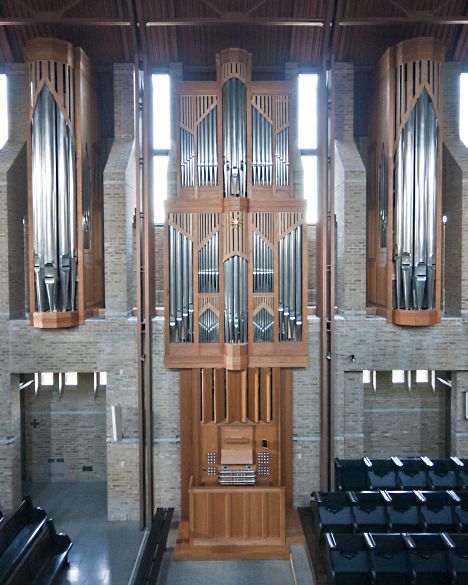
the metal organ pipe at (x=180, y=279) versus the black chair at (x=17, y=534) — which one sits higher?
the metal organ pipe at (x=180, y=279)

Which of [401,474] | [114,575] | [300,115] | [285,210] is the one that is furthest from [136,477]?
[300,115]

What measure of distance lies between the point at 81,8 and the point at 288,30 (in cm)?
459

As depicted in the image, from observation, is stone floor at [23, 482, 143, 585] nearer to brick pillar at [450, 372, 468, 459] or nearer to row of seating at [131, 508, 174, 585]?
row of seating at [131, 508, 174, 585]

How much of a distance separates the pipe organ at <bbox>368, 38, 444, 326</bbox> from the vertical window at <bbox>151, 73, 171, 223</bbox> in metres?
5.22

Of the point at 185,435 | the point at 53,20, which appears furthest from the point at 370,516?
the point at 53,20

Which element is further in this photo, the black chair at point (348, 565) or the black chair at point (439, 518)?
the black chair at point (439, 518)

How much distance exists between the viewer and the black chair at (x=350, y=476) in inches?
434

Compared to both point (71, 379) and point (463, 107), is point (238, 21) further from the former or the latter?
point (71, 379)

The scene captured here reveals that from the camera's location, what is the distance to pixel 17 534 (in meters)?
8.89

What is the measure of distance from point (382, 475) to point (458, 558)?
3.36 m

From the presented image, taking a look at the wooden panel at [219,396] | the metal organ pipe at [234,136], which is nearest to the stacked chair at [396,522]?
the wooden panel at [219,396]

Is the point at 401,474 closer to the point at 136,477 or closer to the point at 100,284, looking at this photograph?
the point at 136,477

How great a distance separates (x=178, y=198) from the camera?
10914 mm

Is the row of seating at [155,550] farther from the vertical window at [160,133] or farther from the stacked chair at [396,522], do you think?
the vertical window at [160,133]
